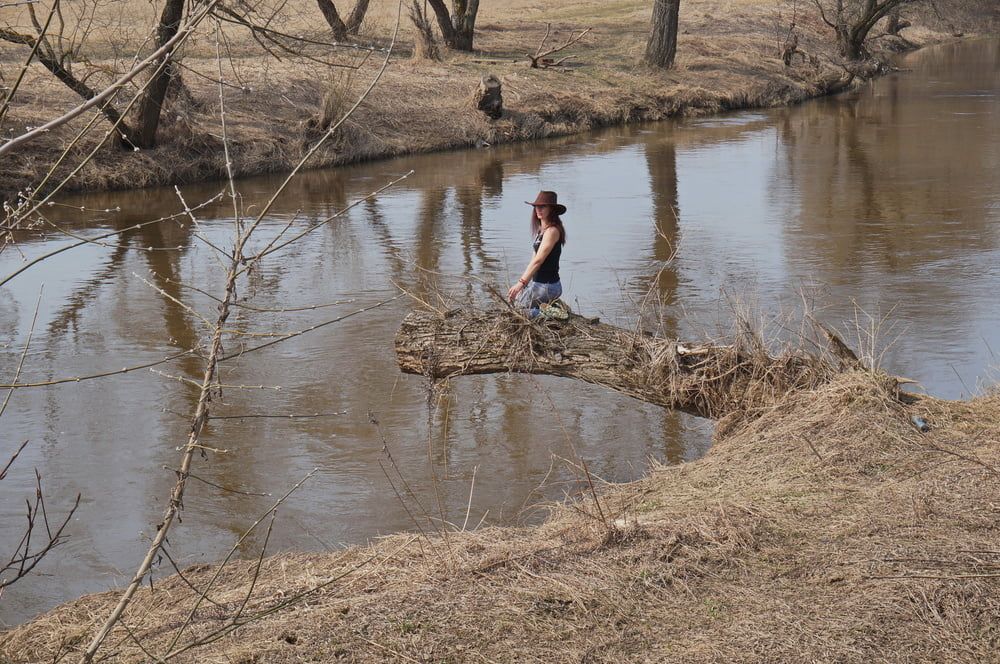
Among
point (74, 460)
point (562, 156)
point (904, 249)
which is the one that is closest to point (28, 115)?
point (562, 156)

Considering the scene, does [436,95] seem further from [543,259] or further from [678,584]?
[678,584]

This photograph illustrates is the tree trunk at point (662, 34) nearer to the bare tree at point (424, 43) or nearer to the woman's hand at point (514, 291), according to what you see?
the bare tree at point (424, 43)

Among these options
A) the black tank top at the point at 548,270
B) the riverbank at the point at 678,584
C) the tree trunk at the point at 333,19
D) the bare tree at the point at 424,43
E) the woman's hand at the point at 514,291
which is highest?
the tree trunk at the point at 333,19

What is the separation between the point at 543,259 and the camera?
29.1ft

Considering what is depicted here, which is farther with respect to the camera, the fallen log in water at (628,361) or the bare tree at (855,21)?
the bare tree at (855,21)

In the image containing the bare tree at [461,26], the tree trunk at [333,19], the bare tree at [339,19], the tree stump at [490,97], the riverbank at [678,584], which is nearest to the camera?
the riverbank at [678,584]

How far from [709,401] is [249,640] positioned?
4.35m

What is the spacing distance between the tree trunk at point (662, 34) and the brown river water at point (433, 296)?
8287 mm

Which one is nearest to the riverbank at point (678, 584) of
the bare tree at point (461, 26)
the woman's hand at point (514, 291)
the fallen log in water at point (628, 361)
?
the fallen log in water at point (628, 361)

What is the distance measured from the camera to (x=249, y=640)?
523 cm

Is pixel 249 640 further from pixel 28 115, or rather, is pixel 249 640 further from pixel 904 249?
pixel 28 115

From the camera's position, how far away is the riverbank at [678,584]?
16.5ft

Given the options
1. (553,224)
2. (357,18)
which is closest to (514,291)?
(553,224)

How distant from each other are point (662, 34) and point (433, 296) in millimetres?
22045
